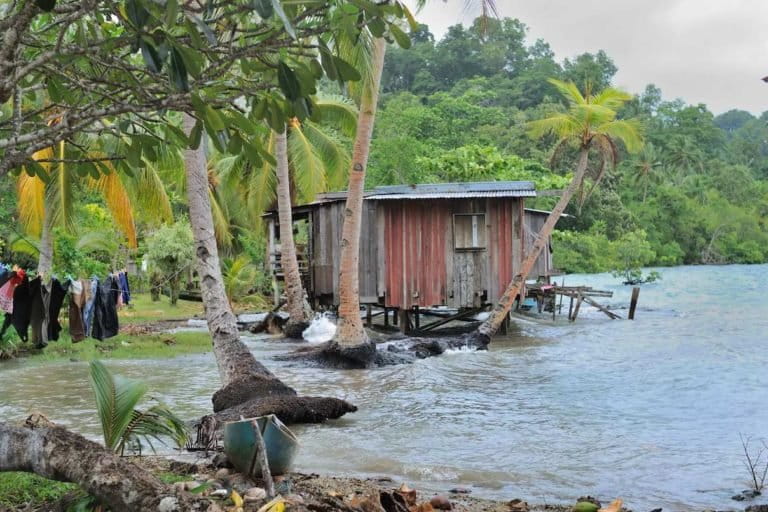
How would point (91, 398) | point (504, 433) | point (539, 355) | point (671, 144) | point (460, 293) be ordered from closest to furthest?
point (504, 433)
point (91, 398)
point (539, 355)
point (460, 293)
point (671, 144)

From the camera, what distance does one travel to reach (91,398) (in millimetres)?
11664

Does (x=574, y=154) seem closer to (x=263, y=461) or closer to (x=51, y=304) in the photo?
(x=51, y=304)

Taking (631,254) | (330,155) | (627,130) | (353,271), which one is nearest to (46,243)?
(353,271)

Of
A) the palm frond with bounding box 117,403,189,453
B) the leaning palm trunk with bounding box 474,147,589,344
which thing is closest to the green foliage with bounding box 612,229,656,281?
the leaning palm trunk with bounding box 474,147,589,344

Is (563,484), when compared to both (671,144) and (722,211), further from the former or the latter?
(671,144)

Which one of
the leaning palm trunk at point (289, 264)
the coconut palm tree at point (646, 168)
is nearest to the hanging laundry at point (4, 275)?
the leaning palm trunk at point (289, 264)

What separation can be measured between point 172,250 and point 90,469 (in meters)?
23.5

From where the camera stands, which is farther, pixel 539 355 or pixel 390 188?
pixel 390 188

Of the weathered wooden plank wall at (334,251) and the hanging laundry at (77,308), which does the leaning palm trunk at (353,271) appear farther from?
the hanging laundry at (77,308)

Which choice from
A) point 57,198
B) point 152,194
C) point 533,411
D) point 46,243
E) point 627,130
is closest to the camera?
point 533,411

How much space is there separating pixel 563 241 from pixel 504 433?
42.2m

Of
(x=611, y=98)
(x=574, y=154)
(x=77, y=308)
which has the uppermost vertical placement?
(x=574, y=154)

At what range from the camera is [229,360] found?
1003 centimetres

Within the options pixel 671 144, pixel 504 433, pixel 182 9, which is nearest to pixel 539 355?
pixel 504 433
